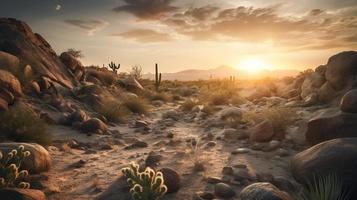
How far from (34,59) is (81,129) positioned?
5.88 m

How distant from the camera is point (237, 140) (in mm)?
9680

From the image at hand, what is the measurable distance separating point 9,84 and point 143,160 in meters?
5.42

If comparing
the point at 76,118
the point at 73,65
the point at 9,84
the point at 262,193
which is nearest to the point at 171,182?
the point at 262,193

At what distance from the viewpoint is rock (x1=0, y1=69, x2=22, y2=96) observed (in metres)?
9.93

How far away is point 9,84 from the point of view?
33.4 ft

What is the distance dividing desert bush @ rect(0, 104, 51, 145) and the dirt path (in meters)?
0.47

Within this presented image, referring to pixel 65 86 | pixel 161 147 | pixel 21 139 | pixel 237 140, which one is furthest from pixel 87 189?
pixel 65 86

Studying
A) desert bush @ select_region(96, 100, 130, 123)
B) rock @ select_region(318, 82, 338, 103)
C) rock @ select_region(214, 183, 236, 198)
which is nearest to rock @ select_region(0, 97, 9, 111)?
desert bush @ select_region(96, 100, 130, 123)

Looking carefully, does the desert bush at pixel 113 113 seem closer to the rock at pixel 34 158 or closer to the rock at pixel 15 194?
the rock at pixel 34 158

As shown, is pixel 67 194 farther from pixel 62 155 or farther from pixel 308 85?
pixel 308 85

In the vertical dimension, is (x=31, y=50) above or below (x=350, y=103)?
above

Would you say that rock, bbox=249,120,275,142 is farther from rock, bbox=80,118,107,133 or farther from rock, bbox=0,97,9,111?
rock, bbox=0,97,9,111

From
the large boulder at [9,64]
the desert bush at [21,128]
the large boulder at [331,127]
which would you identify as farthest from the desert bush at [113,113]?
the large boulder at [331,127]

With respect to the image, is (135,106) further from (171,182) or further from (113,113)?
(171,182)
